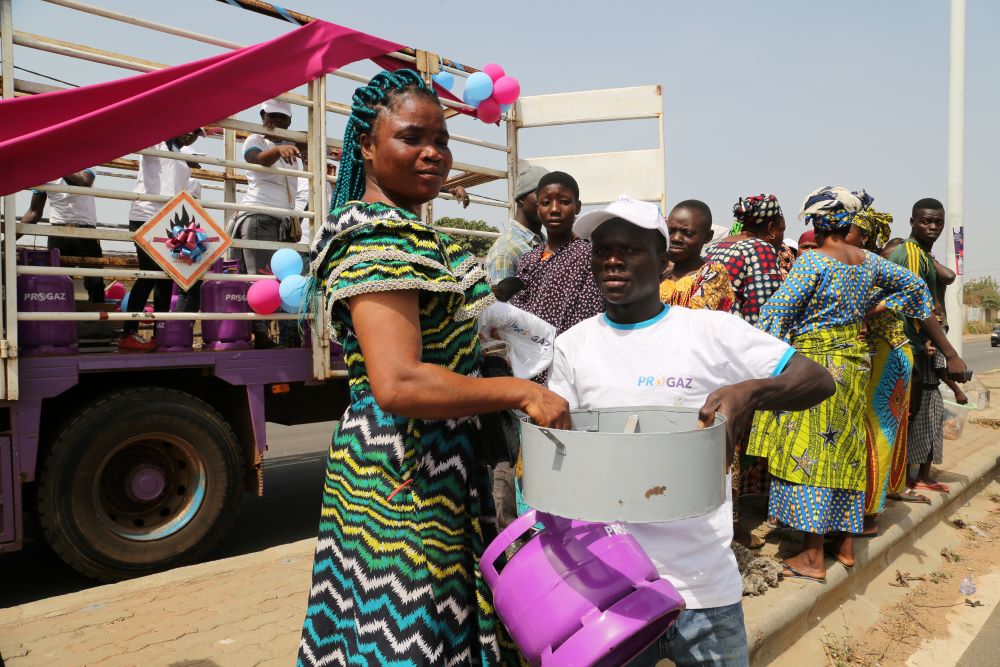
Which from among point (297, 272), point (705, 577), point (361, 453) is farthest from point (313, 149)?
point (705, 577)

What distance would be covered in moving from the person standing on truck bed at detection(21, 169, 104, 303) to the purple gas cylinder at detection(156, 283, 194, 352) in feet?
5.08

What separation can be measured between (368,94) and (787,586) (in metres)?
3.13

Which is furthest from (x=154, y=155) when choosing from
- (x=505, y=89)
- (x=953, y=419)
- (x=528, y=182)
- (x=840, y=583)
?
(x=953, y=419)

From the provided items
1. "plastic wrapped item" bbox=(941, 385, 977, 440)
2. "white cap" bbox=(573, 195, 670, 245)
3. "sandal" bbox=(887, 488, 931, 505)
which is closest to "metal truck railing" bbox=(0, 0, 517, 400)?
"white cap" bbox=(573, 195, 670, 245)

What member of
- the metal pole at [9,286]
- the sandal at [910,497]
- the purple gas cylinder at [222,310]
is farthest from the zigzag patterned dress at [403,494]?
the sandal at [910,497]

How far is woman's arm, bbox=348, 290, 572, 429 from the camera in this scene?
1.32 meters

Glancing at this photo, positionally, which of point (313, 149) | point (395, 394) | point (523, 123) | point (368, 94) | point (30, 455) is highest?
point (523, 123)

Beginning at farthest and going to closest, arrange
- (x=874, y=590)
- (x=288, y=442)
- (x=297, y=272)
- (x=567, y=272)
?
1. (x=288, y=442)
2. (x=297, y=272)
3. (x=874, y=590)
4. (x=567, y=272)

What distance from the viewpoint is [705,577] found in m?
1.66

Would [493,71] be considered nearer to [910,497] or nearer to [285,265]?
[285,265]

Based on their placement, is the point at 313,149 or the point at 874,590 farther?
the point at 313,149

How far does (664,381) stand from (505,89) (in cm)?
441

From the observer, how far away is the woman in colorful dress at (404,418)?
136 centimetres

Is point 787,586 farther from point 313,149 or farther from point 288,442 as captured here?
point 288,442
